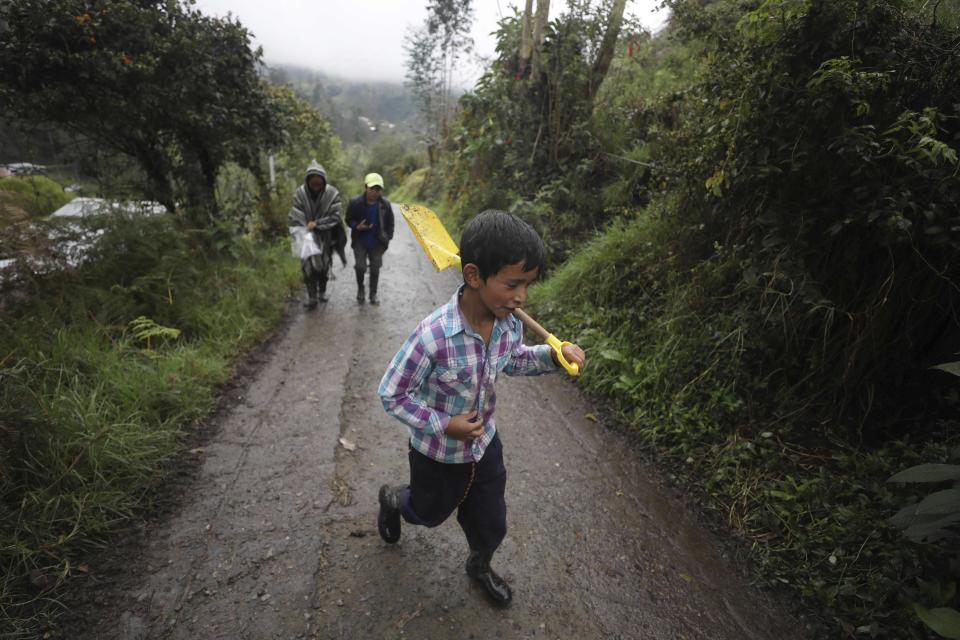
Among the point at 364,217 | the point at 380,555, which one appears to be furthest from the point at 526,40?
the point at 380,555

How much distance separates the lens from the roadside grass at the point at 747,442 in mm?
2098

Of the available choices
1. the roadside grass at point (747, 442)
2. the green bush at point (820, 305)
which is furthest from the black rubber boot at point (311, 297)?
the green bush at point (820, 305)

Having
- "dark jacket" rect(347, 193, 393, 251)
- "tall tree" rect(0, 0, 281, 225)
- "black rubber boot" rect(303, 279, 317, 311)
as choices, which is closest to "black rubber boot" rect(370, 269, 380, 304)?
"dark jacket" rect(347, 193, 393, 251)

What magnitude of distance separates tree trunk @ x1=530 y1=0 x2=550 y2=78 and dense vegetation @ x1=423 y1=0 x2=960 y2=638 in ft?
11.7

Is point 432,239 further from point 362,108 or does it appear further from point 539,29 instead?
point 362,108

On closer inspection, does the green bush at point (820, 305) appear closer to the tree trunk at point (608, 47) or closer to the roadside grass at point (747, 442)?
the roadside grass at point (747, 442)

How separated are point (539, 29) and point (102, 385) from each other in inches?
293

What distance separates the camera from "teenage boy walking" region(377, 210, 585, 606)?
1.58m

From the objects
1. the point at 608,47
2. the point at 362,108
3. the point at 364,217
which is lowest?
the point at 364,217

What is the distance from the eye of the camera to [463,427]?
1.62m

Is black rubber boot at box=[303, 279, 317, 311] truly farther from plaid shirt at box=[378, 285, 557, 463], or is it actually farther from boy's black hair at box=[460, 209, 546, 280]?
boy's black hair at box=[460, 209, 546, 280]

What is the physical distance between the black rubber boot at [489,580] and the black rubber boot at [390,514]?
17.1 inches

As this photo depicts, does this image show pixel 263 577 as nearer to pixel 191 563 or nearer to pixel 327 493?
pixel 191 563

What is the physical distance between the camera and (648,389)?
3.71 metres
